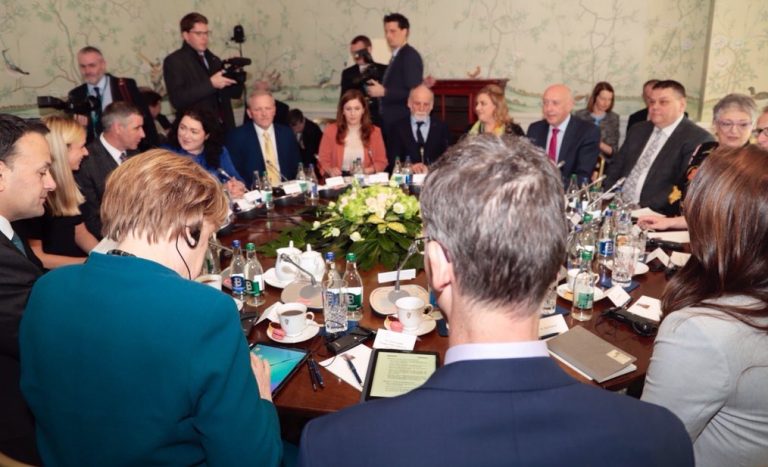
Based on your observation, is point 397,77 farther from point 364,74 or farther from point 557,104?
point 557,104

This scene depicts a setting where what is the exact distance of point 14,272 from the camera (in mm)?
1622

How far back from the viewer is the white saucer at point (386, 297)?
76.9 inches

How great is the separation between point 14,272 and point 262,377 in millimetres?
854

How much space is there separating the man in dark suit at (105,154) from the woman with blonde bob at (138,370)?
217 cm

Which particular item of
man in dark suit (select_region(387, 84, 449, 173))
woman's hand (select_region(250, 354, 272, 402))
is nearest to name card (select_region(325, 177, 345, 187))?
man in dark suit (select_region(387, 84, 449, 173))

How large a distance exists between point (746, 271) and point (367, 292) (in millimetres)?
1279

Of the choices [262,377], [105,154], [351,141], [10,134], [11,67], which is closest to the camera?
[262,377]

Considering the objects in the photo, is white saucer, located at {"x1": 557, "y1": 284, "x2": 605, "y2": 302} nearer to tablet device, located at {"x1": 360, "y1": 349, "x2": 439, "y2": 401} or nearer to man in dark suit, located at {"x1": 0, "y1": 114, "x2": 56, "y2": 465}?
tablet device, located at {"x1": 360, "y1": 349, "x2": 439, "y2": 401}

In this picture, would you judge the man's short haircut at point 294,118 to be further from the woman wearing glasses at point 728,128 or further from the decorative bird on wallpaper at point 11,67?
the woman wearing glasses at point 728,128

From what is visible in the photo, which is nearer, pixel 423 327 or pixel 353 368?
pixel 353 368

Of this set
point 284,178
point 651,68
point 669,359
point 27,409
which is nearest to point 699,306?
point 669,359

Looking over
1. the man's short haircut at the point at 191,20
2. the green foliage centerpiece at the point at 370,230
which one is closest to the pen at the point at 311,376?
the green foliage centerpiece at the point at 370,230

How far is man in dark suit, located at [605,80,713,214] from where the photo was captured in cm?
355

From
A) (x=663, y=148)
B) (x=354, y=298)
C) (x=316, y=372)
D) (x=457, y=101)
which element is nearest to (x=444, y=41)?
(x=457, y=101)
